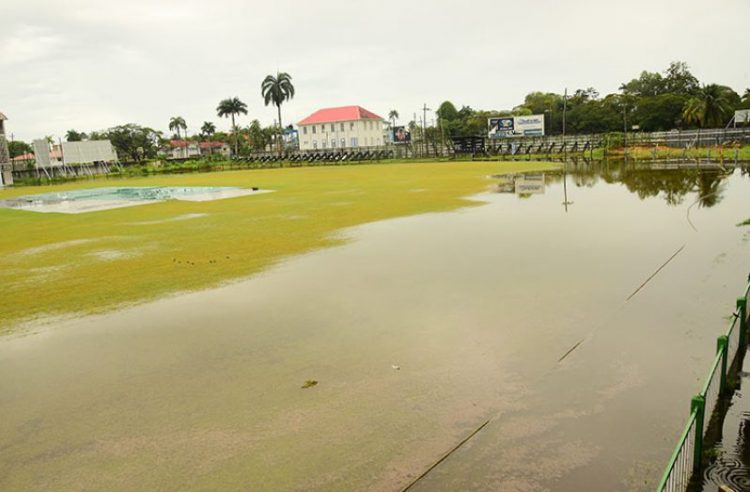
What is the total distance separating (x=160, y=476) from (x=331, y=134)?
97.4 m

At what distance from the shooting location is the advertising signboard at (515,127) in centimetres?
6994

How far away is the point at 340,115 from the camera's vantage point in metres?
98.5

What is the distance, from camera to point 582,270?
35.1 feet

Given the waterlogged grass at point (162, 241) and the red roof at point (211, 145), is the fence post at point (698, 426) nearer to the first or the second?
the waterlogged grass at point (162, 241)

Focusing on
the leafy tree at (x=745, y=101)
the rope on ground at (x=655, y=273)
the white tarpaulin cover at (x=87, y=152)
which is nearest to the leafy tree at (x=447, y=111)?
the leafy tree at (x=745, y=101)

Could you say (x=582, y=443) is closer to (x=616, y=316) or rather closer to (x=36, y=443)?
(x=616, y=316)

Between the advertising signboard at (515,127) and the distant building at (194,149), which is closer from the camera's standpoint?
the advertising signboard at (515,127)

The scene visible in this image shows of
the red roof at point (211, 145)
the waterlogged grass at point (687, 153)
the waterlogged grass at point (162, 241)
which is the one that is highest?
the red roof at point (211, 145)

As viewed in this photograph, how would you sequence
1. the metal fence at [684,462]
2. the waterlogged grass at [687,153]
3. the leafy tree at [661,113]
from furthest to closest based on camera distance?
the leafy tree at [661,113] < the waterlogged grass at [687,153] < the metal fence at [684,462]

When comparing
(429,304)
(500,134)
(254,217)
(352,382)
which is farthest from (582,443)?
(500,134)

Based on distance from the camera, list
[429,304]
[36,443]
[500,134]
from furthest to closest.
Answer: [500,134] < [429,304] < [36,443]

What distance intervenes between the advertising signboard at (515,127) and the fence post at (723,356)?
67995 millimetres

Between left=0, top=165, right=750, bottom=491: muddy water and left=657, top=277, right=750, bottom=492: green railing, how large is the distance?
0.94 feet

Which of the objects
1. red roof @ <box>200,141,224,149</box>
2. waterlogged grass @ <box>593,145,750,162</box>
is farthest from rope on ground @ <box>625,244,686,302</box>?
red roof @ <box>200,141,224,149</box>
